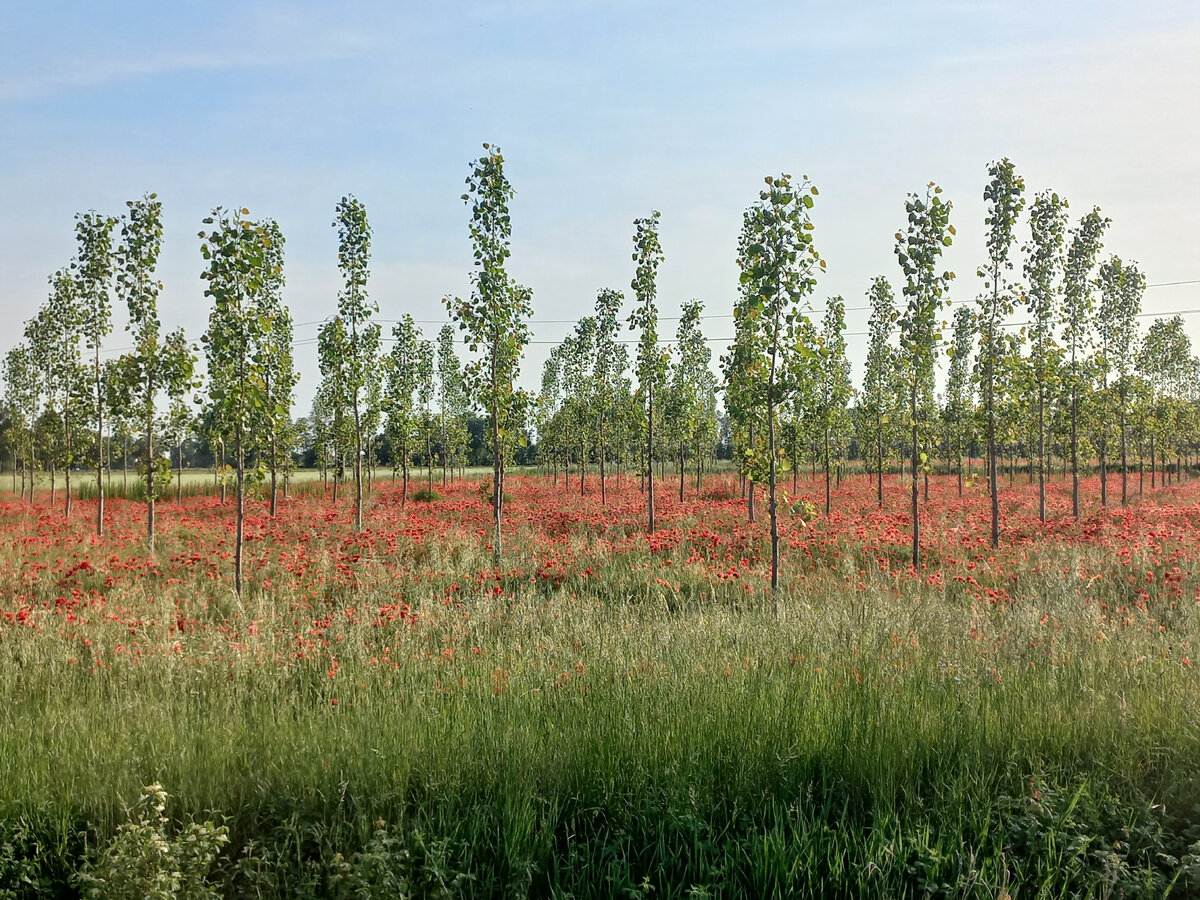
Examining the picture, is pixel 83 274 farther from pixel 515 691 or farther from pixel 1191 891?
pixel 1191 891

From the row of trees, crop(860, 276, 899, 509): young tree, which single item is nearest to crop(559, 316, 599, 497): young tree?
the row of trees

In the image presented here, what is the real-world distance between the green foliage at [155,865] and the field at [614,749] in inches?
1.9

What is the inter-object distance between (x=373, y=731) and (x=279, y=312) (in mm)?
22478

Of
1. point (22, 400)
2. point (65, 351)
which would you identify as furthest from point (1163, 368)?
point (22, 400)

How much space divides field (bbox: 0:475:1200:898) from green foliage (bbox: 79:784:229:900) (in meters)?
0.05

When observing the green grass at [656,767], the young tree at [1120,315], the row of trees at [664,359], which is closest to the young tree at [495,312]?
the row of trees at [664,359]

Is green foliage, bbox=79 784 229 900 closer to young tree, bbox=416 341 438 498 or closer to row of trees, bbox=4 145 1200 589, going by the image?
row of trees, bbox=4 145 1200 589

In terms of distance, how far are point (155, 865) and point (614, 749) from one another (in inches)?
94.8

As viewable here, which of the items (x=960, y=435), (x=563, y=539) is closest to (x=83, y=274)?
(x=563, y=539)

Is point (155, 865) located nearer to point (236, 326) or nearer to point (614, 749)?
point (614, 749)

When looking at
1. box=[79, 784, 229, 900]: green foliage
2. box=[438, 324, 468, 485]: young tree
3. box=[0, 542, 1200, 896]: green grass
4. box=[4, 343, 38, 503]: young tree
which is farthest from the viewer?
box=[438, 324, 468, 485]: young tree

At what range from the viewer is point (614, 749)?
14.3 ft

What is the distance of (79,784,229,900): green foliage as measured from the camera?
336 cm

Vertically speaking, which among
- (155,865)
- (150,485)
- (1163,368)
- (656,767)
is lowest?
(155,865)
